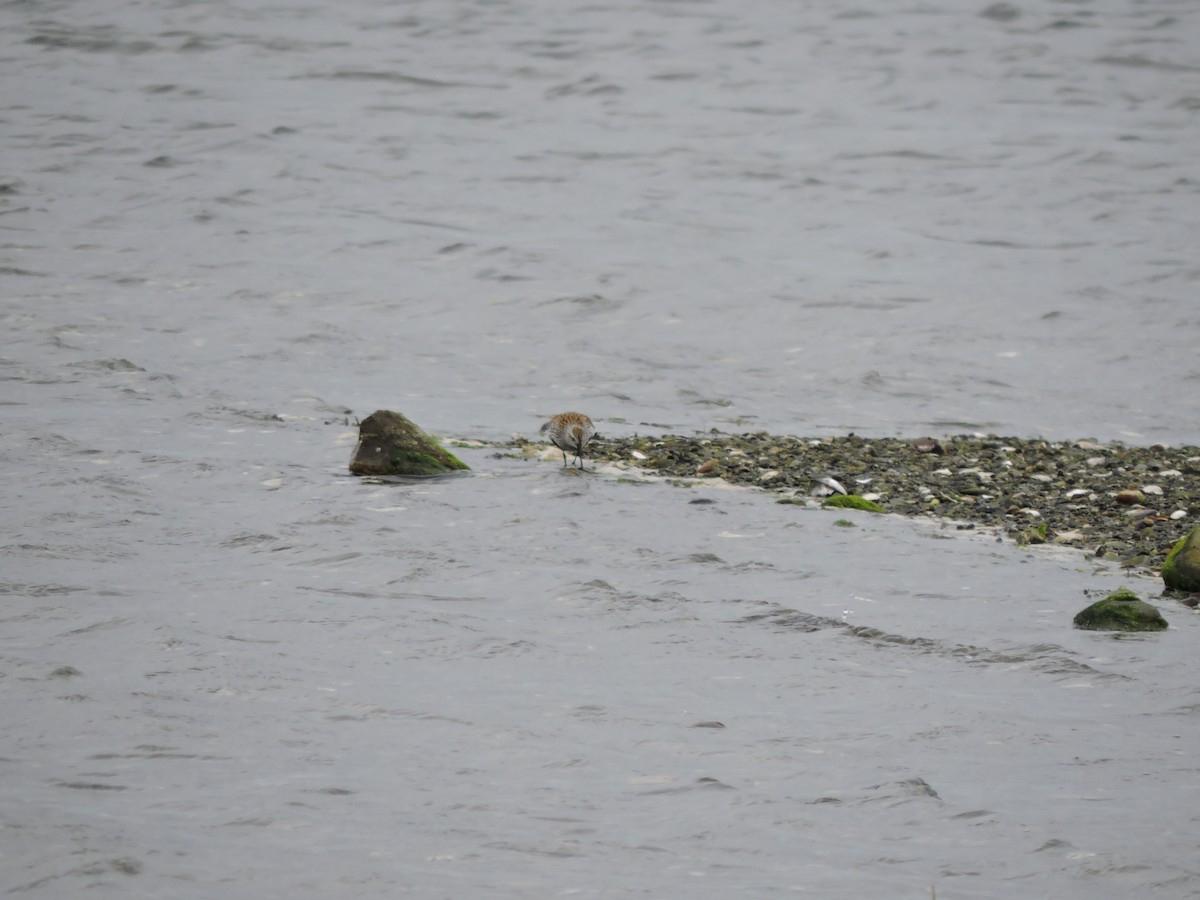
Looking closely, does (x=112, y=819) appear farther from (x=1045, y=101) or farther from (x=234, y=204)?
(x=1045, y=101)

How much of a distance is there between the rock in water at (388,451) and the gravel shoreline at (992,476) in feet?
4.58

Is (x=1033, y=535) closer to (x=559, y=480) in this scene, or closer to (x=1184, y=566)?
(x=1184, y=566)

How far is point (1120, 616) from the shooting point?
23.7 ft

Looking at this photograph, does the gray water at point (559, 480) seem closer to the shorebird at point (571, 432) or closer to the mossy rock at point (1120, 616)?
the mossy rock at point (1120, 616)

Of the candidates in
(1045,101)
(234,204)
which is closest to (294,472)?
(234,204)

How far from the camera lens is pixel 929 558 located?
8500mm

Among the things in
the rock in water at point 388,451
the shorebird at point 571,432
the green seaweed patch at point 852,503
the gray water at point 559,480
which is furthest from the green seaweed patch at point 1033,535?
the rock in water at point 388,451

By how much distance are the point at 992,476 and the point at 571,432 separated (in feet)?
9.73

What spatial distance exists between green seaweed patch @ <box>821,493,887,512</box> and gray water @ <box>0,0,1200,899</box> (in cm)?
36

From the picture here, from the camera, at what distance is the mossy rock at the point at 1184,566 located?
306 inches

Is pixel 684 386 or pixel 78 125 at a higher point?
pixel 78 125

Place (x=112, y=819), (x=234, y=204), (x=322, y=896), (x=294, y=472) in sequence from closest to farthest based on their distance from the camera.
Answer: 1. (x=322, y=896)
2. (x=112, y=819)
3. (x=294, y=472)
4. (x=234, y=204)

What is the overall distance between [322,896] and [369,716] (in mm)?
1446

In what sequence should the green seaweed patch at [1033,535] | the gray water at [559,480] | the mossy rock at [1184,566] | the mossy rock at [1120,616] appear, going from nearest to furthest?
1. the gray water at [559,480]
2. the mossy rock at [1120,616]
3. the mossy rock at [1184,566]
4. the green seaweed patch at [1033,535]
